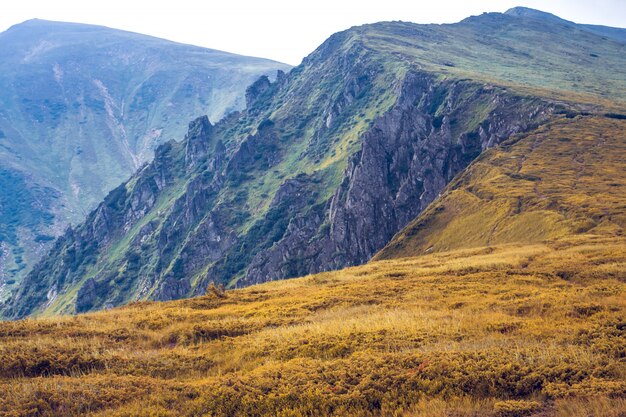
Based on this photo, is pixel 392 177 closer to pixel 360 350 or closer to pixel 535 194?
pixel 535 194

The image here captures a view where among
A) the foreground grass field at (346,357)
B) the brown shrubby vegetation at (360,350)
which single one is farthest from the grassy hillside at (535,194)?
the foreground grass field at (346,357)

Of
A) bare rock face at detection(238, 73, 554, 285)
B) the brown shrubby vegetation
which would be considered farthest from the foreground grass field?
bare rock face at detection(238, 73, 554, 285)

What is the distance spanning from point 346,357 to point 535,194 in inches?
2935

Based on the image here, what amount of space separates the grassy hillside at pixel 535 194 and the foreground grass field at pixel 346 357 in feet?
120

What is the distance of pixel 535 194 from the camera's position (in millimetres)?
82750

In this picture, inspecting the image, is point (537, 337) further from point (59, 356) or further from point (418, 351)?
point (59, 356)

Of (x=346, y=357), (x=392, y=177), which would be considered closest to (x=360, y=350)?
(x=346, y=357)

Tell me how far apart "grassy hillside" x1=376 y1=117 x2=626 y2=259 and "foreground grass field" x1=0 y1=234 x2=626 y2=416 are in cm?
3647

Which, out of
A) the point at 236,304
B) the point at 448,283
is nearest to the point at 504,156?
the point at 448,283

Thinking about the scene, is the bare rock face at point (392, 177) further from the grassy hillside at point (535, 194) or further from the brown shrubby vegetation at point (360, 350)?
the brown shrubby vegetation at point (360, 350)

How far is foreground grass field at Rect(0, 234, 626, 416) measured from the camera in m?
15.9

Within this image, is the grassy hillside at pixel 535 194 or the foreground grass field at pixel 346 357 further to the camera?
the grassy hillside at pixel 535 194

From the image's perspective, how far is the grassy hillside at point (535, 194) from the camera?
68938mm

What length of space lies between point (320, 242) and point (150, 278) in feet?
297
